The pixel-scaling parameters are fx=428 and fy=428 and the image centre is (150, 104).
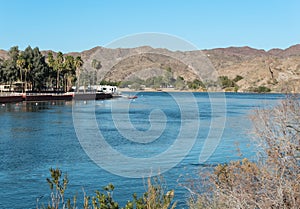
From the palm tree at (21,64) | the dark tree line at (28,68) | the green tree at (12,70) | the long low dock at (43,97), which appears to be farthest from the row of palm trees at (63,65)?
the palm tree at (21,64)

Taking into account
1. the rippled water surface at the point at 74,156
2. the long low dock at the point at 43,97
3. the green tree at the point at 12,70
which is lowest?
the rippled water surface at the point at 74,156

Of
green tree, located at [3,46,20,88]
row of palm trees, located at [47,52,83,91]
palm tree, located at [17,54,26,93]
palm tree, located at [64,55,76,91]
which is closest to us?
palm tree, located at [17,54,26,93]

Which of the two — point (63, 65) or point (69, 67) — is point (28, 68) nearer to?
point (63, 65)

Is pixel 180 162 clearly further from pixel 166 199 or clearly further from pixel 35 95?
pixel 35 95

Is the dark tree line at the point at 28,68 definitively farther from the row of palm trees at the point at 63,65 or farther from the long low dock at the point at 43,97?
the long low dock at the point at 43,97

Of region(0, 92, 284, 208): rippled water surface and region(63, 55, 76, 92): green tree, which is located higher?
region(63, 55, 76, 92): green tree

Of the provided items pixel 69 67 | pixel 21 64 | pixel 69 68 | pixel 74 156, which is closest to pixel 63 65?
pixel 69 68

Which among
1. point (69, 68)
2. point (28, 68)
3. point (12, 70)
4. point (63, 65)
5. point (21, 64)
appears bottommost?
point (12, 70)

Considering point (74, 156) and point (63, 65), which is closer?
point (74, 156)

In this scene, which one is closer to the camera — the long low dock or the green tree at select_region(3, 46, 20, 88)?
the long low dock

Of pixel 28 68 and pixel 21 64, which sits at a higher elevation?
pixel 21 64

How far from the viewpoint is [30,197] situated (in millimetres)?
18641

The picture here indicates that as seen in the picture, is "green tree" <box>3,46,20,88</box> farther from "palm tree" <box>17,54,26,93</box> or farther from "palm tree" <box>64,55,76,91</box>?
"palm tree" <box>64,55,76,91</box>

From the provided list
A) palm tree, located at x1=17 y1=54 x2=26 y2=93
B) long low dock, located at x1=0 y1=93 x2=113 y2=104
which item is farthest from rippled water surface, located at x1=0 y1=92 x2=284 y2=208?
palm tree, located at x1=17 y1=54 x2=26 y2=93
